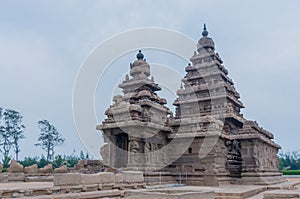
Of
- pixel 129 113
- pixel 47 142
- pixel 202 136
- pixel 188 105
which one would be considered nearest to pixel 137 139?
pixel 129 113

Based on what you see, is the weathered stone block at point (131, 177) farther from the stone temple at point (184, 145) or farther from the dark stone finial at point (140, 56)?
the dark stone finial at point (140, 56)

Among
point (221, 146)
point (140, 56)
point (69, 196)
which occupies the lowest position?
point (69, 196)

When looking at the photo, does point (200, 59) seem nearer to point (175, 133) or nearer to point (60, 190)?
point (175, 133)

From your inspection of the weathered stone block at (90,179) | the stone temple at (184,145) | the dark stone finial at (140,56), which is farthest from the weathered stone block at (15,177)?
the dark stone finial at (140,56)

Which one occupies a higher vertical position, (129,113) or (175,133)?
(129,113)

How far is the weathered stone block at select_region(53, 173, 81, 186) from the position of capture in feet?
24.9

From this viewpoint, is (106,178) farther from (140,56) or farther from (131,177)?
(140,56)

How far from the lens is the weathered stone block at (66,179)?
24.9 feet

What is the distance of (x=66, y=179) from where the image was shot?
7.71 meters


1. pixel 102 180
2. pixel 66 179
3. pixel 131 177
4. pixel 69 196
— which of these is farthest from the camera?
pixel 131 177

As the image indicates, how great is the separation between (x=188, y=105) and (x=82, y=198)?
1424cm

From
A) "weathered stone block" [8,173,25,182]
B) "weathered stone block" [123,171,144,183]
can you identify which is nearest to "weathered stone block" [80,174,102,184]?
"weathered stone block" [123,171,144,183]

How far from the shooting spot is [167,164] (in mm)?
16250

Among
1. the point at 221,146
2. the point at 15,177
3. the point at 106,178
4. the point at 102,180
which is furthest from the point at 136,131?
the point at 102,180
